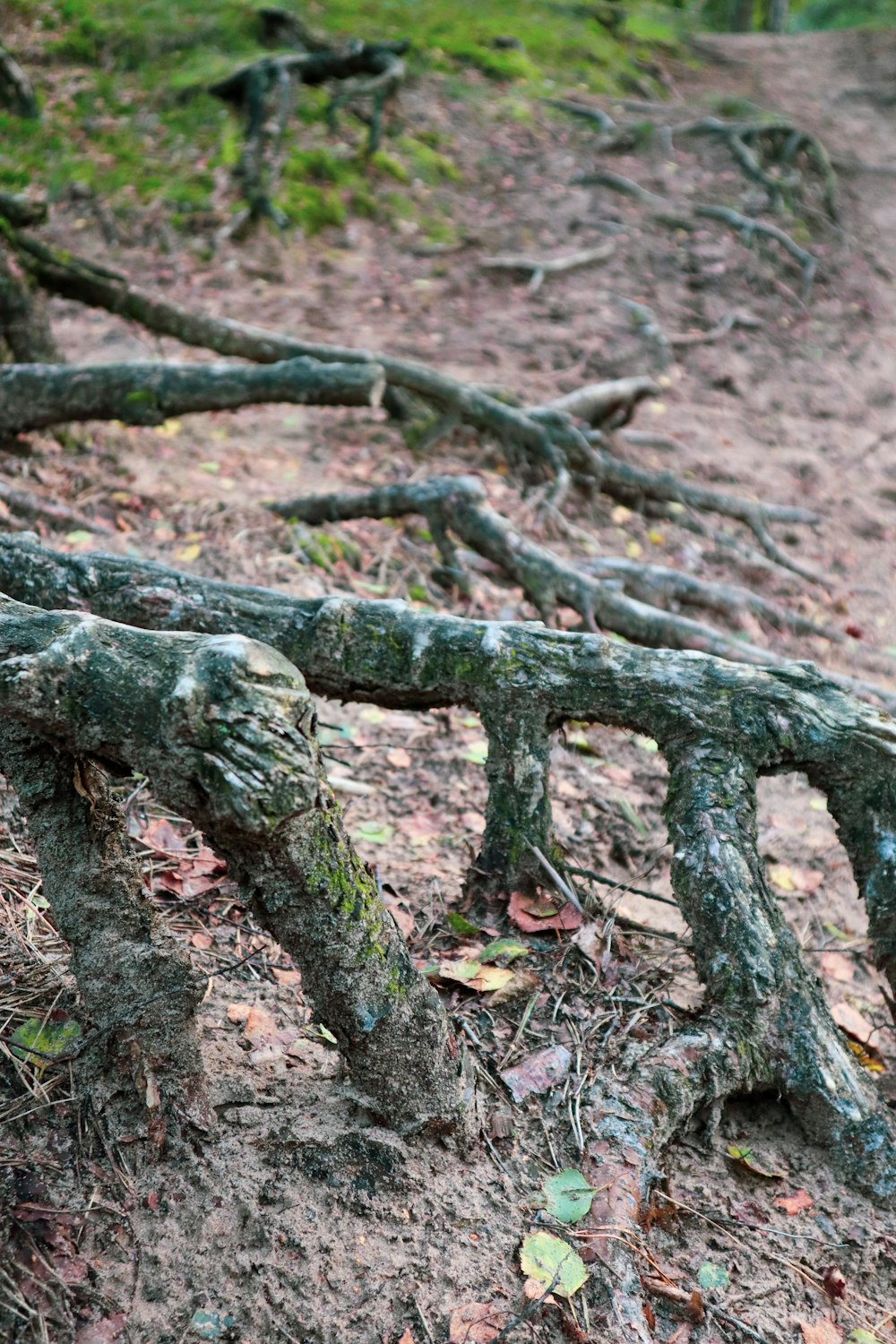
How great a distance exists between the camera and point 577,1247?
180cm

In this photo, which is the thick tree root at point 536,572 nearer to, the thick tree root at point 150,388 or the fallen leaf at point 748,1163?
the thick tree root at point 150,388

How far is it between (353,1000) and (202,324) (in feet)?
16.2

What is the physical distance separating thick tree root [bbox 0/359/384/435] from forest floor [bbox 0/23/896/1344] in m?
0.38

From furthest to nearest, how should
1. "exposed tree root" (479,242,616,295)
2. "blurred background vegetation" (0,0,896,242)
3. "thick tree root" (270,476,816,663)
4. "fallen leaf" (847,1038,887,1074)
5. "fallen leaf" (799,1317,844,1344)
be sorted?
"exposed tree root" (479,242,616,295) → "blurred background vegetation" (0,0,896,242) → "thick tree root" (270,476,816,663) → "fallen leaf" (847,1038,887,1074) → "fallen leaf" (799,1317,844,1344)

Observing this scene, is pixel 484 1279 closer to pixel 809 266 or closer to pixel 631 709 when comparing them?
pixel 631 709

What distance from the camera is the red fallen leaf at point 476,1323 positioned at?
5.38 ft

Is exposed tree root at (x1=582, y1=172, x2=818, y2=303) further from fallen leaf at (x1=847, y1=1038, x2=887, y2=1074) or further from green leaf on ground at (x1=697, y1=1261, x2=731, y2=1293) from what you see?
green leaf on ground at (x1=697, y1=1261, x2=731, y2=1293)

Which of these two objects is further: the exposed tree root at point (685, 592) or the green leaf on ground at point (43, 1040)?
the exposed tree root at point (685, 592)

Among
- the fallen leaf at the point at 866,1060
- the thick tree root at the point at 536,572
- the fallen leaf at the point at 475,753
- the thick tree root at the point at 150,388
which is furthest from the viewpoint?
the thick tree root at the point at 150,388

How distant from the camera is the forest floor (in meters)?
1.69

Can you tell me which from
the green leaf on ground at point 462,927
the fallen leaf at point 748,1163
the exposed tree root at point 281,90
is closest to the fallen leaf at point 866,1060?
Result: the fallen leaf at point 748,1163

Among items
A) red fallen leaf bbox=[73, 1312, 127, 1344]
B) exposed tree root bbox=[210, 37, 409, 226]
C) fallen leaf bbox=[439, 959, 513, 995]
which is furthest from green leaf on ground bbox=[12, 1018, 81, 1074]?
exposed tree root bbox=[210, 37, 409, 226]

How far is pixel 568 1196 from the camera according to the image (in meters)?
1.89

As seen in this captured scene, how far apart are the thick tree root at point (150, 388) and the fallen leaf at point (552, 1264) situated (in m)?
3.92
